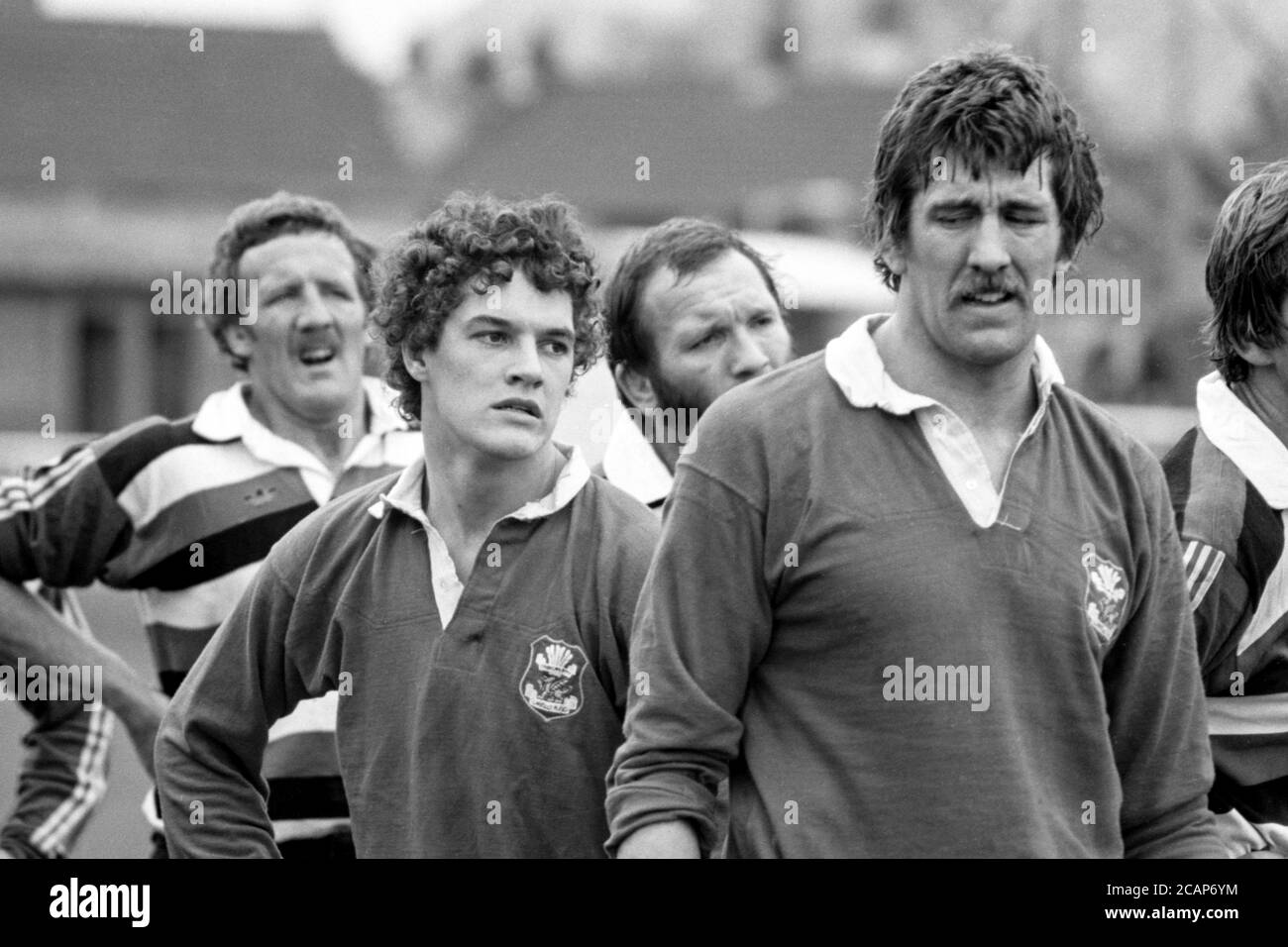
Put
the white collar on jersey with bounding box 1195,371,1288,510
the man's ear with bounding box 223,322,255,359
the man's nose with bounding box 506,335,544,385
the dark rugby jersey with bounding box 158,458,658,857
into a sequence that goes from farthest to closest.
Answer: the man's ear with bounding box 223,322,255,359, the man's nose with bounding box 506,335,544,385, the white collar on jersey with bounding box 1195,371,1288,510, the dark rugby jersey with bounding box 158,458,658,857

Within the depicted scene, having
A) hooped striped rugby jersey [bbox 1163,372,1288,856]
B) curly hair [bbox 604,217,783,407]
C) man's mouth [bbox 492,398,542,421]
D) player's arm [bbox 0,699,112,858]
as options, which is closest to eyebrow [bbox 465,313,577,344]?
man's mouth [bbox 492,398,542,421]

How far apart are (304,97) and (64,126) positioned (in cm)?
327

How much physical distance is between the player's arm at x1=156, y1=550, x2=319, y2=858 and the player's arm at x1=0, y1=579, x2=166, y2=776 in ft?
3.92

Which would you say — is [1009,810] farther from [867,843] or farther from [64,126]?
[64,126]

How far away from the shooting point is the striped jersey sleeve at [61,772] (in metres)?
5.50

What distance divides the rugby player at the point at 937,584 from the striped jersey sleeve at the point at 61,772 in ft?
9.76

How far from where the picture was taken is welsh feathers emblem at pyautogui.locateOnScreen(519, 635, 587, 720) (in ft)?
11.2

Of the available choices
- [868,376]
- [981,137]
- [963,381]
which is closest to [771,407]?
[868,376]

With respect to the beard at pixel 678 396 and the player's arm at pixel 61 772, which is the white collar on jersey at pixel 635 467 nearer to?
the beard at pixel 678 396

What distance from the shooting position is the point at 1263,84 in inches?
665

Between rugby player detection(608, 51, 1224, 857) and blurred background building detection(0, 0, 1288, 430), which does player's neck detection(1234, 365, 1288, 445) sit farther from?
blurred background building detection(0, 0, 1288, 430)

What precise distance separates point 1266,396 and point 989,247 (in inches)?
42.6
